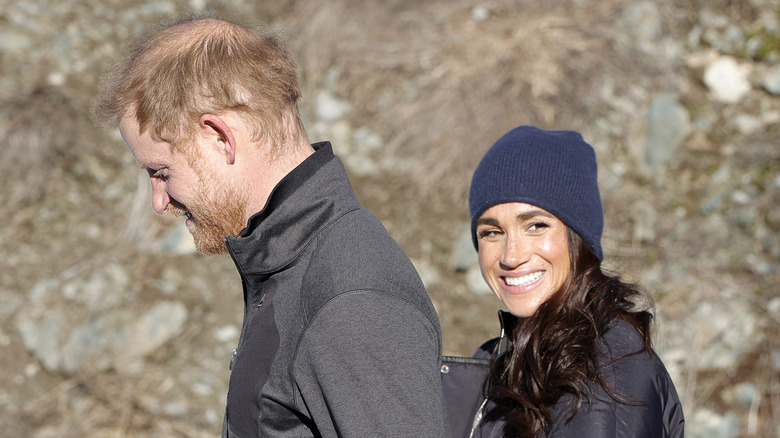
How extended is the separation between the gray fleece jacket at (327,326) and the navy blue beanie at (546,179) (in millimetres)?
703

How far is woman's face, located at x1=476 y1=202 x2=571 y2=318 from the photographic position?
2256mm

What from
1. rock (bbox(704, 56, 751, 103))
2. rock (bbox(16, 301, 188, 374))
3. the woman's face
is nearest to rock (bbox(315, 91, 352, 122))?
rock (bbox(16, 301, 188, 374))

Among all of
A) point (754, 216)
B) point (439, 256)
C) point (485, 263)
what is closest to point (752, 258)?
point (754, 216)

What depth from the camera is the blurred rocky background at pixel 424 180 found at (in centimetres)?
460

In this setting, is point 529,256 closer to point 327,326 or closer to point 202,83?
point 327,326

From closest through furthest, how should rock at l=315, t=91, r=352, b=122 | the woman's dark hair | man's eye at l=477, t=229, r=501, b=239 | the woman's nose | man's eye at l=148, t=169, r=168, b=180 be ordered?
man's eye at l=148, t=169, r=168, b=180 < the woman's dark hair < the woman's nose < man's eye at l=477, t=229, r=501, b=239 < rock at l=315, t=91, r=352, b=122

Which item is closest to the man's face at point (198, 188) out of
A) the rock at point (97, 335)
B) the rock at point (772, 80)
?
the rock at point (97, 335)

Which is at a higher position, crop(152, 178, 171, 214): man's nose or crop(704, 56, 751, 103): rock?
crop(704, 56, 751, 103): rock

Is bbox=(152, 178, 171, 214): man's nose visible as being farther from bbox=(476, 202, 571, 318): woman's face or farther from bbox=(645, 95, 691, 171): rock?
bbox=(645, 95, 691, 171): rock

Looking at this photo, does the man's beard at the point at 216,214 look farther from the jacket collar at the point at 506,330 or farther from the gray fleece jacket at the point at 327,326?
the jacket collar at the point at 506,330

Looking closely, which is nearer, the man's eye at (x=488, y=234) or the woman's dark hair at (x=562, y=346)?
the woman's dark hair at (x=562, y=346)

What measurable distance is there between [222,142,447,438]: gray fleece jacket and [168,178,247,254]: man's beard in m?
0.07

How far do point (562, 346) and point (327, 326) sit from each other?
34.7 inches

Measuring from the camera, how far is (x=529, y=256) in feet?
7.39
